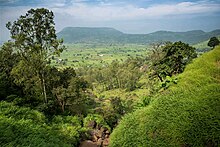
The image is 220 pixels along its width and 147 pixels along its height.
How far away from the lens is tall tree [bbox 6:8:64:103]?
16516 mm

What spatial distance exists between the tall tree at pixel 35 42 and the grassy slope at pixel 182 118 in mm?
11657

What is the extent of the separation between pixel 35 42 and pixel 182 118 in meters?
14.1

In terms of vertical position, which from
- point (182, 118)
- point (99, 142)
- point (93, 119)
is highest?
point (182, 118)

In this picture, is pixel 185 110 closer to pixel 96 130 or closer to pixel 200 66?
pixel 200 66

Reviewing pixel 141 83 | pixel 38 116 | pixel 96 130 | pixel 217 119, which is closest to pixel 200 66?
pixel 217 119

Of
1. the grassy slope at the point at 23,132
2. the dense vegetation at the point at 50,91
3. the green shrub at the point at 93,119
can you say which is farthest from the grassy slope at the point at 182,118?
the green shrub at the point at 93,119

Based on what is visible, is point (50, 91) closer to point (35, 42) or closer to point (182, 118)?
point (35, 42)

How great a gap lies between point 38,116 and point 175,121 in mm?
11283

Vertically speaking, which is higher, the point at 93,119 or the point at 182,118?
the point at 182,118

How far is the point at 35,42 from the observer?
1730 centimetres

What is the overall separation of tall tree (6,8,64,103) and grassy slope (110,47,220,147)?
38.2 feet

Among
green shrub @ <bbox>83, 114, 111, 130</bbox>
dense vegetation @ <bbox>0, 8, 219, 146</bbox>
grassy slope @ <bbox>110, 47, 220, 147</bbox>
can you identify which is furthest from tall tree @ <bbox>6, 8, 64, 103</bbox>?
grassy slope @ <bbox>110, 47, 220, 147</bbox>

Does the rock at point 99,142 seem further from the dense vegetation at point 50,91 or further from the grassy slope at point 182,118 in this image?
the grassy slope at point 182,118

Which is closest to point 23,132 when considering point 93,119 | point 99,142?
point 99,142
